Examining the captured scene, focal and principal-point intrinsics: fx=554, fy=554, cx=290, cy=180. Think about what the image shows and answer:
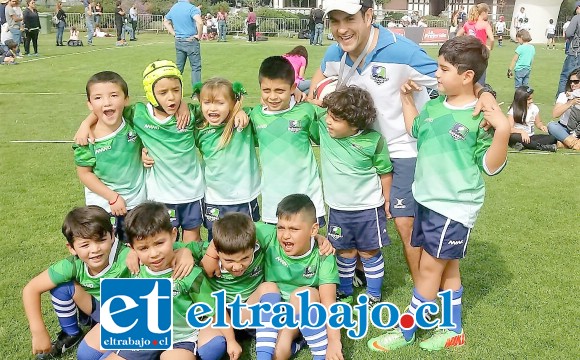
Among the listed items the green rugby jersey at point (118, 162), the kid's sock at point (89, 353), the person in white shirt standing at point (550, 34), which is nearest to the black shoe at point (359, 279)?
the green rugby jersey at point (118, 162)

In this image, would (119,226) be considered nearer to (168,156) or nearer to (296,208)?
(168,156)

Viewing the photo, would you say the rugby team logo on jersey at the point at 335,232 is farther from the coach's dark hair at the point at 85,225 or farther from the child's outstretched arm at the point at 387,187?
the coach's dark hair at the point at 85,225

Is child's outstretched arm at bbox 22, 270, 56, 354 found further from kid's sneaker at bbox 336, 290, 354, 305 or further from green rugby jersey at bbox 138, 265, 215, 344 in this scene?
kid's sneaker at bbox 336, 290, 354, 305

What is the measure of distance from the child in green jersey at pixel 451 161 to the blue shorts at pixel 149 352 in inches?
45.9

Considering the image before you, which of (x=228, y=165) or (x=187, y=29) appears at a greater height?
(x=187, y=29)

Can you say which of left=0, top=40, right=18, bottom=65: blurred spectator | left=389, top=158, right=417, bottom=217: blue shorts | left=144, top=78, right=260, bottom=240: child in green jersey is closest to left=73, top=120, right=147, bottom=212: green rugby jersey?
left=144, top=78, right=260, bottom=240: child in green jersey

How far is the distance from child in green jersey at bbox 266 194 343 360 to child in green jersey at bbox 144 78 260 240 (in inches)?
18.2

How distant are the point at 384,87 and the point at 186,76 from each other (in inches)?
513

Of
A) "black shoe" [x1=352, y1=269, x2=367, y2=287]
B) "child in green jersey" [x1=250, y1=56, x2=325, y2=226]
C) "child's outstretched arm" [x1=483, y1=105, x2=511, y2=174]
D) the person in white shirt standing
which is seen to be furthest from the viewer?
the person in white shirt standing

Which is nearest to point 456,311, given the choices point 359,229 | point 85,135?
point 359,229

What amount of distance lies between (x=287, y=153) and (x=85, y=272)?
5.14 ft

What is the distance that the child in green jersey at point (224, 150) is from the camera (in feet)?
13.0

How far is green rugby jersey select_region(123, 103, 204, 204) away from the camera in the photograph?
3.98 m

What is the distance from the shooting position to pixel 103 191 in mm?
3898
